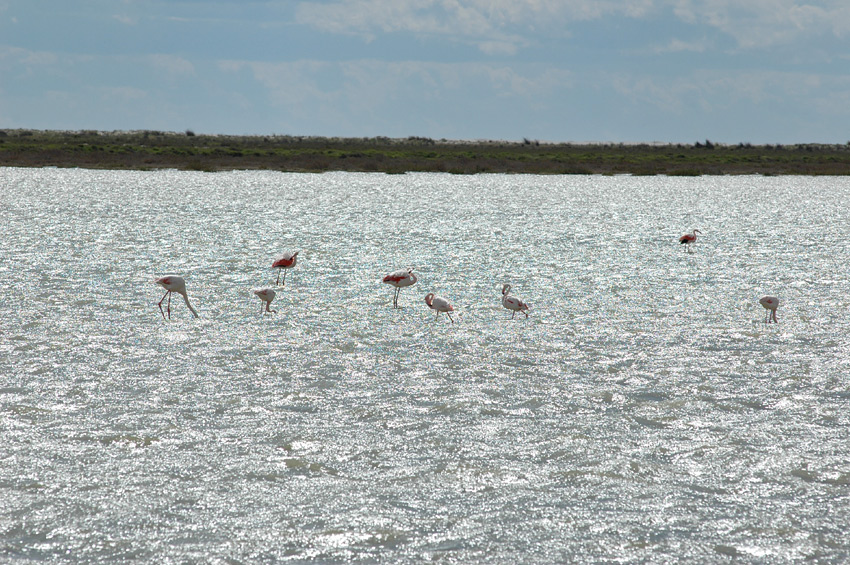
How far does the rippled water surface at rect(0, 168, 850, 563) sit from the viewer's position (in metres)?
6.89

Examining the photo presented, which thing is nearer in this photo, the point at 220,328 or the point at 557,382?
the point at 557,382

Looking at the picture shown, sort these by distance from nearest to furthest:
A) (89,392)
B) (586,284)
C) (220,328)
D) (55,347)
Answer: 1. (89,392)
2. (55,347)
3. (220,328)
4. (586,284)

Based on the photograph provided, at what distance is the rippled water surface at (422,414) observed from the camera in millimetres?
6895

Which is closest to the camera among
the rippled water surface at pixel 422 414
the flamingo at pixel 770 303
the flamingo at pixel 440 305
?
the rippled water surface at pixel 422 414

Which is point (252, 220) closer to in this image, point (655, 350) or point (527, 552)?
point (655, 350)

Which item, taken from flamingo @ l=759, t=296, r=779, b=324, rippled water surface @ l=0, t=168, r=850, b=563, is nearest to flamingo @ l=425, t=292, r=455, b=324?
rippled water surface @ l=0, t=168, r=850, b=563

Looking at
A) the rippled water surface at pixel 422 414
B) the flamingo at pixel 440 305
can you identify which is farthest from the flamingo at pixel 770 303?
the flamingo at pixel 440 305

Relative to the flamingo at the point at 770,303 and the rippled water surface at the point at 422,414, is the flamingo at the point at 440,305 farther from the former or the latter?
the flamingo at the point at 770,303

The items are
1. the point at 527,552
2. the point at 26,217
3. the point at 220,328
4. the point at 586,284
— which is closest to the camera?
the point at 527,552

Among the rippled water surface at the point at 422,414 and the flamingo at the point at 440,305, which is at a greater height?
the flamingo at the point at 440,305

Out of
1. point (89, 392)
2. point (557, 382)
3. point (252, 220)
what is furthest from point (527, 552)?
point (252, 220)

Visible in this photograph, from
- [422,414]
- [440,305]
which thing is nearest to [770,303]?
[440,305]

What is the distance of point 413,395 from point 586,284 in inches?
390

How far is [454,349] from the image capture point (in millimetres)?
13008
